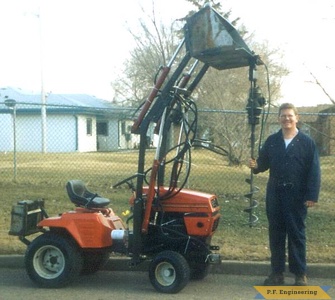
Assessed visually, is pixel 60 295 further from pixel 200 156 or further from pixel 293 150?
pixel 200 156

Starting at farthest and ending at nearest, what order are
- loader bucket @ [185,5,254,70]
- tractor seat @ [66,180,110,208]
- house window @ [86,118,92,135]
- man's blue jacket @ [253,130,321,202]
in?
1. house window @ [86,118,92,135]
2. tractor seat @ [66,180,110,208]
3. man's blue jacket @ [253,130,321,202]
4. loader bucket @ [185,5,254,70]

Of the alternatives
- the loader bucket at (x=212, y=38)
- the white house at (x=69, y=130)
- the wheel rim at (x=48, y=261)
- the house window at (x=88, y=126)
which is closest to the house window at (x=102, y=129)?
the white house at (x=69, y=130)

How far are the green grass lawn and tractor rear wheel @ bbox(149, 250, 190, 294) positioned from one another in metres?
1.33

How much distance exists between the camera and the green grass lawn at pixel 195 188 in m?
8.30

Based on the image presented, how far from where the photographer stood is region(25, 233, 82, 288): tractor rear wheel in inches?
265

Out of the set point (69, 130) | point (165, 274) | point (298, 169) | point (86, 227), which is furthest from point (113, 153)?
point (298, 169)

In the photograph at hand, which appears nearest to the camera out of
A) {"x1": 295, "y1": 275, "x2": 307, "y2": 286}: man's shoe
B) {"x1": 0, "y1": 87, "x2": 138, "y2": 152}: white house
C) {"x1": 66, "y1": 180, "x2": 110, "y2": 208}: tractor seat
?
{"x1": 295, "y1": 275, "x2": 307, "y2": 286}: man's shoe

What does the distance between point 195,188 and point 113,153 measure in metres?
3.05

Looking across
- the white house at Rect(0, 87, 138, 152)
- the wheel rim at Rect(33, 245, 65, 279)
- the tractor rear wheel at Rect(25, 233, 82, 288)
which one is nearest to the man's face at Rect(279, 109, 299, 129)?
the tractor rear wheel at Rect(25, 233, 82, 288)

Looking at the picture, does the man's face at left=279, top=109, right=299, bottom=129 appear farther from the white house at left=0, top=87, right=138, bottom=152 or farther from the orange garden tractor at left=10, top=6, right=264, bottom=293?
the white house at left=0, top=87, right=138, bottom=152

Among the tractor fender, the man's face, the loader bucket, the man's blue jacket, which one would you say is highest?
the loader bucket

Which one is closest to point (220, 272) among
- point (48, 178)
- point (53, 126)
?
point (48, 178)

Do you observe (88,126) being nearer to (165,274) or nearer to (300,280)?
(165,274)

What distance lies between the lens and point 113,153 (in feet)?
50.1
